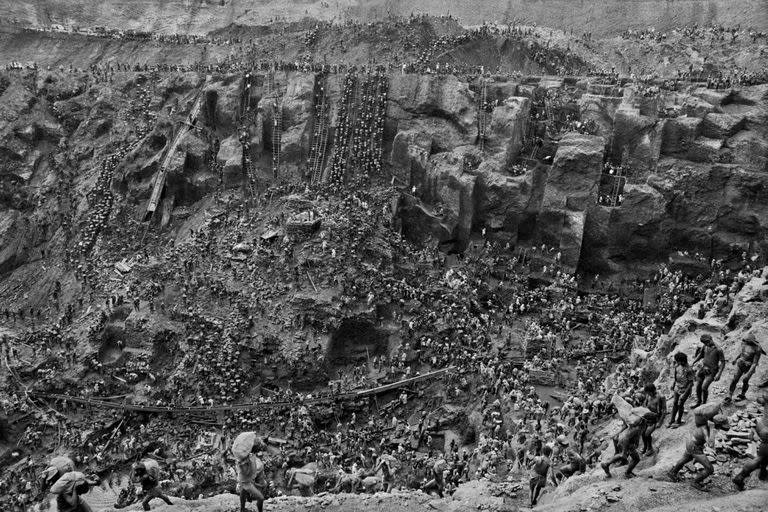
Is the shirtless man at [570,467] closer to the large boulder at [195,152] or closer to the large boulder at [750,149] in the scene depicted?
the large boulder at [750,149]

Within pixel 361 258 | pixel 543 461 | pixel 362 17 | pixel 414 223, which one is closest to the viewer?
pixel 543 461

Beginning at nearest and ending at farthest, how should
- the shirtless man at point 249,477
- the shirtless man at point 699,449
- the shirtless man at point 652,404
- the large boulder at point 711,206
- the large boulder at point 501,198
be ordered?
the shirtless man at point 699,449
the shirtless man at point 249,477
the shirtless man at point 652,404
the large boulder at point 711,206
the large boulder at point 501,198

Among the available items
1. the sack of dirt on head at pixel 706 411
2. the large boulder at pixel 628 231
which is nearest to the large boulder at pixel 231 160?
the large boulder at pixel 628 231

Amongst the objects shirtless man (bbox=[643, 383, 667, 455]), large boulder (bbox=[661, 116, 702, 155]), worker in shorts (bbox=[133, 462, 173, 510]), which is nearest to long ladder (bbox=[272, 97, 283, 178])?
large boulder (bbox=[661, 116, 702, 155])

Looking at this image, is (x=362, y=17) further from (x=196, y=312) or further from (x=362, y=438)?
(x=362, y=438)

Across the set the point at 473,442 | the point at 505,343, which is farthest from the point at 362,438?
the point at 505,343

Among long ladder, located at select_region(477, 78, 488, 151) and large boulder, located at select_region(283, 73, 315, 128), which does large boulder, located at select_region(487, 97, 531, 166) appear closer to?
long ladder, located at select_region(477, 78, 488, 151)
